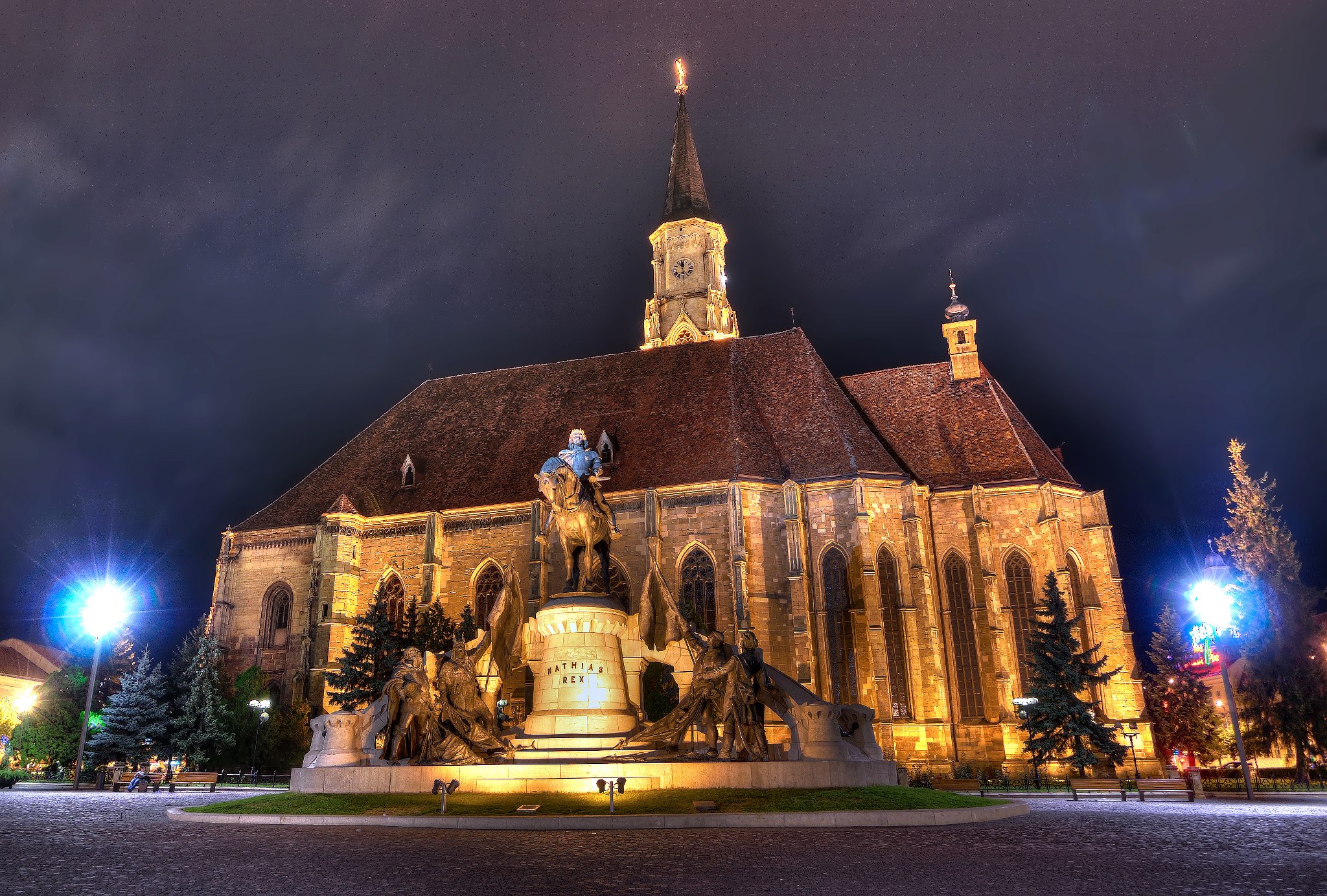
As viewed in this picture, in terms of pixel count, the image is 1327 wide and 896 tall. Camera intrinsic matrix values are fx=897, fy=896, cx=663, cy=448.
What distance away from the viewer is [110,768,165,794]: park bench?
24734 mm

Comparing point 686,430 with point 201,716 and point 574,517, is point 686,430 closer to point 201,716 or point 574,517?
point 574,517

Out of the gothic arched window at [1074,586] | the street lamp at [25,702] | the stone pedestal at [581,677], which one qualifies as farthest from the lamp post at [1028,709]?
the street lamp at [25,702]

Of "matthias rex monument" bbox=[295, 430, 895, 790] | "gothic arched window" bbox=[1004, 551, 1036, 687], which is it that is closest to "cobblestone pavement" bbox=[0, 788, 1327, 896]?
"matthias rex monument" bbox=[295, 430, 895, 790]

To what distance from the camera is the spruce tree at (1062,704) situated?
1027 inches

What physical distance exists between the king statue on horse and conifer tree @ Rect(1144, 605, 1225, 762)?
105 feet

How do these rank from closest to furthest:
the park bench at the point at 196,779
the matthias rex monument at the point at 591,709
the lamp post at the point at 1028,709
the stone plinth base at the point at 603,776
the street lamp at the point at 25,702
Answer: the stone plinth base at the point at 603,776, the matthias rex monument at the point at 591,709, the lamp post at the point at 1028,709, the park bench at the point at 196,779, the street lamp at the point at 25,702

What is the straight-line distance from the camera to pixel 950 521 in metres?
33.6

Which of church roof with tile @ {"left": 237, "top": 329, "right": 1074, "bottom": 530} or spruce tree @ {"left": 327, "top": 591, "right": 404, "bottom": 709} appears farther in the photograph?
church roof with tile @ {"left": 237, "top": 329, "right": 1074, "bottom": 530}

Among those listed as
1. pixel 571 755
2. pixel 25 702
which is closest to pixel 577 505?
pixel 571 755

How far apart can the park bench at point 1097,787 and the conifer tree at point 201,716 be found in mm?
26888

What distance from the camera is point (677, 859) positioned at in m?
8.55

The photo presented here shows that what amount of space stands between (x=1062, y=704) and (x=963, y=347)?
674 inches

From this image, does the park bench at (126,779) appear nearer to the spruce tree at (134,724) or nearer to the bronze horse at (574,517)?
the spruce tree at (134,724)

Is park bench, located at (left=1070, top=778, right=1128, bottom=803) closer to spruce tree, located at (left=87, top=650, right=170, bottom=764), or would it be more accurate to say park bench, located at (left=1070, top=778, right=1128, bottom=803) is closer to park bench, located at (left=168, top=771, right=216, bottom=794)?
park bench, located at (left=168, top=771, right=216, bottom=794)
